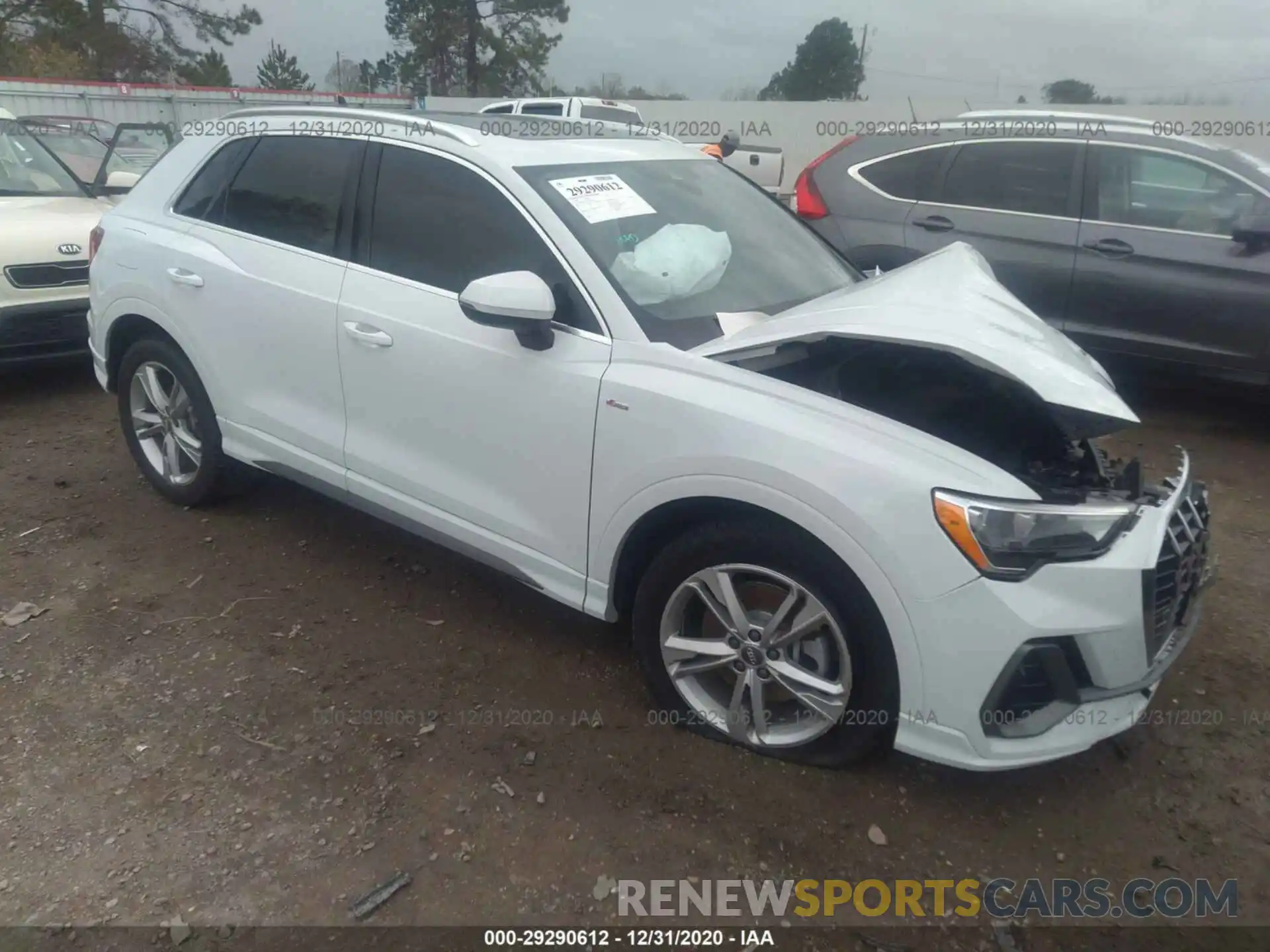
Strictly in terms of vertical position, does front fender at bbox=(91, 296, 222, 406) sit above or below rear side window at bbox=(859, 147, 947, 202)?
below

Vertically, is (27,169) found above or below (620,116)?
below

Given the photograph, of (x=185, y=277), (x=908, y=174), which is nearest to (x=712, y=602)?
(x=185, y=277)

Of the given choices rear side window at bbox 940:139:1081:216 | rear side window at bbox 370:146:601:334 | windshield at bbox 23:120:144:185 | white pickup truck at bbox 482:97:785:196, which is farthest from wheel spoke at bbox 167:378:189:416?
white pickup truck at bbox 482:97:785:196

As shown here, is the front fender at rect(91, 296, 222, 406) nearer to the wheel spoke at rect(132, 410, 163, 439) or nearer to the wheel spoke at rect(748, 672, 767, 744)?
the wheel spoke at rect(132, 410, 163, 439)

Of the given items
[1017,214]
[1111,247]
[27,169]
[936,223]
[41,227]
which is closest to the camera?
[1111,247]

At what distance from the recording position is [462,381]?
3.04m

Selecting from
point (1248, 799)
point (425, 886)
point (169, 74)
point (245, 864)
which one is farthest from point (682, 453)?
point (169, 74)

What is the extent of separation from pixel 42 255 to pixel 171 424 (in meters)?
2.40

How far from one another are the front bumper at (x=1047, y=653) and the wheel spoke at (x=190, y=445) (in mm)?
3285

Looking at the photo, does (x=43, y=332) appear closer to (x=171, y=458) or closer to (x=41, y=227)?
(x=41, y=227)

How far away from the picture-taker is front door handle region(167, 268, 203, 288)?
3.82m

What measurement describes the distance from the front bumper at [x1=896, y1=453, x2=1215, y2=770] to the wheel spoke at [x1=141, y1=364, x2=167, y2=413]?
351cm

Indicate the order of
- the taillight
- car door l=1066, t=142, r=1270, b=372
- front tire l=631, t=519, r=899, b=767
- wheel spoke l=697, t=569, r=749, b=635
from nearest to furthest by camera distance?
front tire l=631, t=519, r=899, b=767
wheel spoke l=697, t=569, r=749, b=635
car door l=1066, t=142, r=1270, b=372
the taillight

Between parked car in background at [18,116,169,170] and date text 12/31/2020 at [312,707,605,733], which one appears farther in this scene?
parked car in background at [18,116,169,170]
